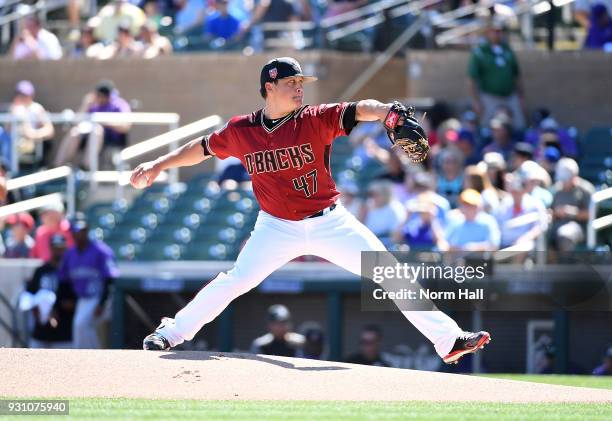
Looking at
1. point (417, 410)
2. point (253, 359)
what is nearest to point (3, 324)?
point (253, 359)

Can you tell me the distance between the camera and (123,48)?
17141 mm

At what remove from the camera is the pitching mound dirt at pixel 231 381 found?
25.1 ft

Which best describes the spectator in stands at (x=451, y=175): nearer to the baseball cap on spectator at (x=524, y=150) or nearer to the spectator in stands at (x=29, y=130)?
the baseball cap on spectator at (x=524, y=150)

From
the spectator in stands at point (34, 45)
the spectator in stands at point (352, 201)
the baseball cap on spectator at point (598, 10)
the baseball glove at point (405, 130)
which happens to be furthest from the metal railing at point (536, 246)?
the spectator in stands at point (34, 45)

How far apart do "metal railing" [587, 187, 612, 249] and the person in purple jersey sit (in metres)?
4.56

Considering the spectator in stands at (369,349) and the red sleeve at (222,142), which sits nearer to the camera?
the red sleeve at (222,142)

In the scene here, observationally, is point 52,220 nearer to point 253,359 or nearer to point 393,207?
point 393,207

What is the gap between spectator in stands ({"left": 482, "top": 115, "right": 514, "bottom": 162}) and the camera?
13.8 meters

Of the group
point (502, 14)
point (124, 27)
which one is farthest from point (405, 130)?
point (124, 27)

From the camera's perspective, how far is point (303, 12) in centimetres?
1681

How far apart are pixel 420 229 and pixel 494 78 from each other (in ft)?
10.2

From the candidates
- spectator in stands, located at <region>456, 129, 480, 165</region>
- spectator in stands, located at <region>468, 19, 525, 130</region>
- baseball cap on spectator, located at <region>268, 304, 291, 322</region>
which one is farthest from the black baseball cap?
spectator in stands, located at <region>468, 19, 525, 130</region>

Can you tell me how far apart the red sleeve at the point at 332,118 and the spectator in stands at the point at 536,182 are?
4.64m

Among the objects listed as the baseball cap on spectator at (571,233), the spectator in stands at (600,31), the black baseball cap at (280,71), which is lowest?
the baseball cap on spectator at (571,233)
